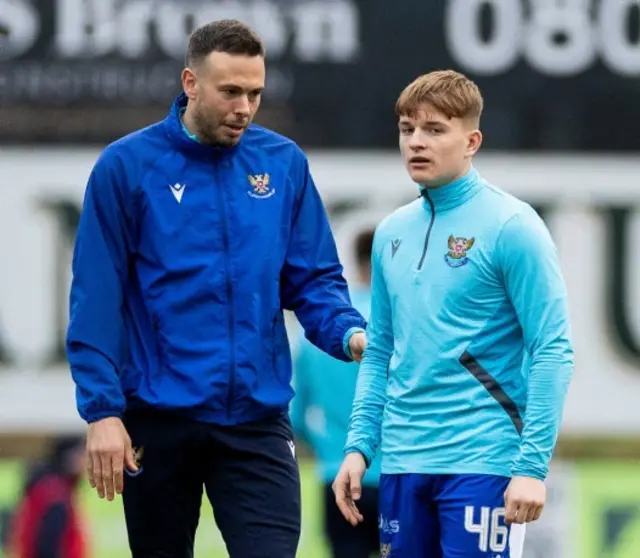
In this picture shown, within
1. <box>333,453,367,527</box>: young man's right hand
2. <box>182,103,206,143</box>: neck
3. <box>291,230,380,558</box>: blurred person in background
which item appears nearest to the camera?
<box>333,453,367,527</box>: young man's right hand

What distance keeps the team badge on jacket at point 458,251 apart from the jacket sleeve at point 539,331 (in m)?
0.07

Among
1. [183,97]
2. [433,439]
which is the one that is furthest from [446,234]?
→ [183,97]

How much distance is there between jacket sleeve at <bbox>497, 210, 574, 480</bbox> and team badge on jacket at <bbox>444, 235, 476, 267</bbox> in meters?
0.07

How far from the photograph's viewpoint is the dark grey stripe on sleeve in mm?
3990

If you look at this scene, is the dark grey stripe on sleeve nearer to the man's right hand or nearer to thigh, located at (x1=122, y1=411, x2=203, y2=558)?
thigh, located at (x1=122, y1=411, x2=203, y2=558)

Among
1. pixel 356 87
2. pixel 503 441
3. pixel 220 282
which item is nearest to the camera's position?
pixel 503 441

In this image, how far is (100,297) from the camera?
4.21 meters

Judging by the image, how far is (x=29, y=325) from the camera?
299 inches

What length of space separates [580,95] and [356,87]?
93cm

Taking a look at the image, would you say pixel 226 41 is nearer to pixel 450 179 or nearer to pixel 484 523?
pixel 450 179

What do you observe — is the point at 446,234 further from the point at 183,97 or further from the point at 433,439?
the point at 183,97

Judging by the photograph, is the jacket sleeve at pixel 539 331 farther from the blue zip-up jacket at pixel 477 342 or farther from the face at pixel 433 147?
the face at pixel 433 147

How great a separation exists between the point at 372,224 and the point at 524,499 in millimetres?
3931

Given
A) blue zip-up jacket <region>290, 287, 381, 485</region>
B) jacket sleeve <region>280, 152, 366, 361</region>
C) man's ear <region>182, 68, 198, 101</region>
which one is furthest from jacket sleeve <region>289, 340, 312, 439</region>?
man's ear <region>182, 68, 198, 101</region>
